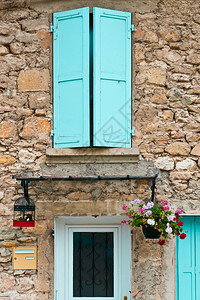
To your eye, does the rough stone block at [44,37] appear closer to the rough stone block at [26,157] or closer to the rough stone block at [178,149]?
the rough stone block at [26,157]

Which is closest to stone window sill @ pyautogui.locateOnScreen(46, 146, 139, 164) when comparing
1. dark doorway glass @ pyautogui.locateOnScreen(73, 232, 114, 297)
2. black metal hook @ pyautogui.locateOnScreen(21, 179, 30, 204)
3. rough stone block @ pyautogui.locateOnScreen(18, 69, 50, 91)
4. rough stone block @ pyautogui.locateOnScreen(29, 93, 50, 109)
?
black metal hook @ pyautogui.locateOnScreen(21, 179, 30, 204)

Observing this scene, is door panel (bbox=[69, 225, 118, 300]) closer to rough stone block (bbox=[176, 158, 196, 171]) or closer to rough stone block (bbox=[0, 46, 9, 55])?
rough stone block (bbox=[176, 158, 196, 171])

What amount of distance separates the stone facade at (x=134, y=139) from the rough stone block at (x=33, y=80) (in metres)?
0.01

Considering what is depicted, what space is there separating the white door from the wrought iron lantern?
0.40 m

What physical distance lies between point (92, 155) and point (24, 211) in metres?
1.08

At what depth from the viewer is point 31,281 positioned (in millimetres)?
5410

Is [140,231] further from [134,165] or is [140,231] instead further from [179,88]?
[179,88]

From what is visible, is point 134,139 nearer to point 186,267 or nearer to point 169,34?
point 169,34

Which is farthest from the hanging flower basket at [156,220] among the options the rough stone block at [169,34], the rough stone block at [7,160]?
the rough stone block at [169,34]

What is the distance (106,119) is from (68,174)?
84 cm

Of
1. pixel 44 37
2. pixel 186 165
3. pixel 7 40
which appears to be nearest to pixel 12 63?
pixel 7 40

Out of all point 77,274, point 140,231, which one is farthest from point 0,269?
point 140,231

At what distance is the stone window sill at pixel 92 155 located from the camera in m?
5.45

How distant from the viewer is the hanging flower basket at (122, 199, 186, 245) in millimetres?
4926
